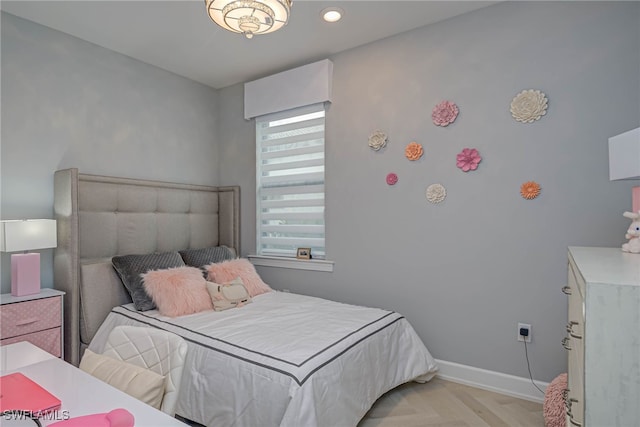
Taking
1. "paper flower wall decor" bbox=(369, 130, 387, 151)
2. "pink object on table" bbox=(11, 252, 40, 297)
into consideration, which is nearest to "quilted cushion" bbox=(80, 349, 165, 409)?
"pink object on table" bbox=(11, 252, 40, 297)

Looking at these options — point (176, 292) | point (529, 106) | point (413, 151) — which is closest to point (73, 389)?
point (176, 292)

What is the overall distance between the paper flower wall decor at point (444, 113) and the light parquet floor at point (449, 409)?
192 centimetres

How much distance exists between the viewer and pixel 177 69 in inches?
139

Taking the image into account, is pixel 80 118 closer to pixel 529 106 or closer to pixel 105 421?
pixel 105 421

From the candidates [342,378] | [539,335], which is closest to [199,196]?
[342,378]

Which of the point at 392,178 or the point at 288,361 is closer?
the point at 288,361

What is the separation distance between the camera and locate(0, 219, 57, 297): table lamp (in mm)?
2264

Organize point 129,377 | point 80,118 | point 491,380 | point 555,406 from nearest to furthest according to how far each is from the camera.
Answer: point 129,377 < point 555,406 < point 491,380 < point 80,118

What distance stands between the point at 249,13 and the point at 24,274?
7.46ft

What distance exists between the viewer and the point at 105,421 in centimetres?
92

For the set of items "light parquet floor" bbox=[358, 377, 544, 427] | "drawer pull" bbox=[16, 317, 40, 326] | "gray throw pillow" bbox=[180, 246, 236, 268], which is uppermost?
"gray throw pillow" bbox=[180, 246, 236, 268]

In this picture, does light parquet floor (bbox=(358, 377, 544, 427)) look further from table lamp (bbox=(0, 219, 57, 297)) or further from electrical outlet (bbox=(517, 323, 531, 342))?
table lamp (bbox=(0, 219, 57, 297))

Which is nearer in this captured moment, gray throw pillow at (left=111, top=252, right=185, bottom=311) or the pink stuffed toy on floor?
the pink stuffed toy on floor

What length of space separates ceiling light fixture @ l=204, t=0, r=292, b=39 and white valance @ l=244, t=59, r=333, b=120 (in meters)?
1.63
